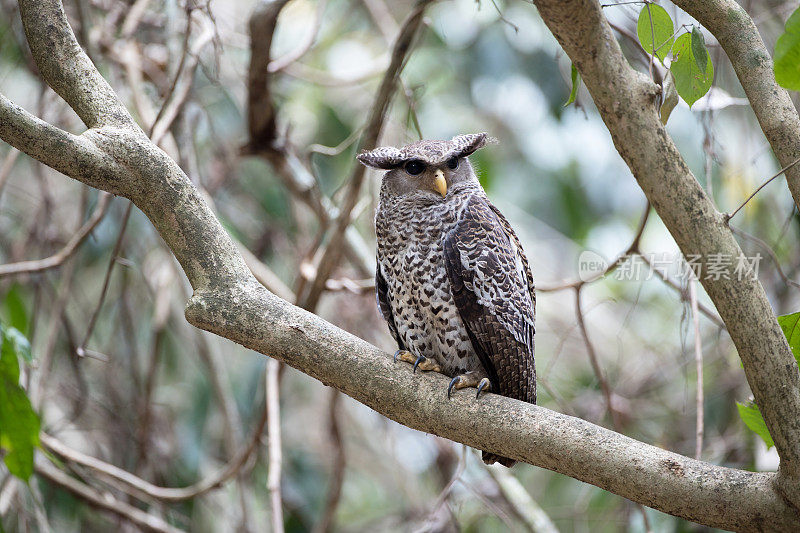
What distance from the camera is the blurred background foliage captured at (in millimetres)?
3516

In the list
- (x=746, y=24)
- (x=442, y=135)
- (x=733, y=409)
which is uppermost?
(x=442, y=135)

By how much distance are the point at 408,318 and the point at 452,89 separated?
350cm

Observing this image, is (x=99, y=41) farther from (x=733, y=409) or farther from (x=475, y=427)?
(x=733, y=409)

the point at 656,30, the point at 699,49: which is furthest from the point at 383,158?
the point at 699,49

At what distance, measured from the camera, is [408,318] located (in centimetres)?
227

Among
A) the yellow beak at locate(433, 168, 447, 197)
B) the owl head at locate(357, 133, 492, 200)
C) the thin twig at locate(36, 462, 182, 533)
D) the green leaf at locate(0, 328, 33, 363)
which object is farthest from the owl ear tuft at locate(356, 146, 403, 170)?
the thin twig at locate(36, 462, 182, 533)

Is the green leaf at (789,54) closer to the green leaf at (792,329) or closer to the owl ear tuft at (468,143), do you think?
the green leaf at (792,329)

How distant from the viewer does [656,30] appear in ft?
5.53

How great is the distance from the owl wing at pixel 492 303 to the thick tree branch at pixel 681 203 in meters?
0.68

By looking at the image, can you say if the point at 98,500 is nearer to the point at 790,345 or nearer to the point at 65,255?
the point at 65,255

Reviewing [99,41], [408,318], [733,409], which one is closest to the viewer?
[408,318]

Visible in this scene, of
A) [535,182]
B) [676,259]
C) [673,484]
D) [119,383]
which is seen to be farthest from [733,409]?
[119,383]

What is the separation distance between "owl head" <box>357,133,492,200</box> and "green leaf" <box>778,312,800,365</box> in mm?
988

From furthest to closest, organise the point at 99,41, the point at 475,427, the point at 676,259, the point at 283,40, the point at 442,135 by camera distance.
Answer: the point at 283,40 < the point at 442,135 < the point at 99,41 < the point at 676,259 < the point at 475,427
